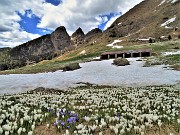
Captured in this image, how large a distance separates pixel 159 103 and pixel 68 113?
635 centimetres

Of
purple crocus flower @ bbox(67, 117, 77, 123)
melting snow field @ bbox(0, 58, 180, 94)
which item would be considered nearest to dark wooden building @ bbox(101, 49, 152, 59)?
melting snow field @ bbox(0, 58, 180, 94)

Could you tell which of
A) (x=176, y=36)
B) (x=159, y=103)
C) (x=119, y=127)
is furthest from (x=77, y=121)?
(x=176, y=36)

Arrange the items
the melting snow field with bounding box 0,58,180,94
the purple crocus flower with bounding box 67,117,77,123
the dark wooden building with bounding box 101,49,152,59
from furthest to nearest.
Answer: the dark wooden building with bounding box 101,49,152,59, the melting snow field with bounding box 0,58,180,94, the purple crocus flower with bounding box 67,117,77,123

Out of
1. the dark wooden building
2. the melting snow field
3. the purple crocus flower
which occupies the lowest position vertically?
the melting snow field

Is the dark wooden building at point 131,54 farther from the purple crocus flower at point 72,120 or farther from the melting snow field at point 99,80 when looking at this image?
the purple crocus flower at point 72,120

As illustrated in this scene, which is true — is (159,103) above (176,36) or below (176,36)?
below

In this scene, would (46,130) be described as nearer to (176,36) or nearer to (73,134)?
(73,134)

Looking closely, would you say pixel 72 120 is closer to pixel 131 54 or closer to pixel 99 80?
pixel 99 80

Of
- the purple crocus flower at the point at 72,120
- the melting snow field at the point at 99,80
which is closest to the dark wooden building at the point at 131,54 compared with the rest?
the melting snow field at the point at 99,80

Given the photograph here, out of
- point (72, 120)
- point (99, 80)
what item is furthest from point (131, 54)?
point (72, 120)

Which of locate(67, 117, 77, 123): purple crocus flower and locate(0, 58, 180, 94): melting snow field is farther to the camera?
locate(0, 58, 180, 94): melting snow field

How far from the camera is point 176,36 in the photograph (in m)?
184

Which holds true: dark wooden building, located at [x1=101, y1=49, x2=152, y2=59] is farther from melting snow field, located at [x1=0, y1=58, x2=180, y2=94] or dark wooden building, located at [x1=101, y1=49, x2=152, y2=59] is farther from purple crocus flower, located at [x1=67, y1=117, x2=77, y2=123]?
purple crocus flower, located at [x1=67, y1=117, x2=77, y2=123]

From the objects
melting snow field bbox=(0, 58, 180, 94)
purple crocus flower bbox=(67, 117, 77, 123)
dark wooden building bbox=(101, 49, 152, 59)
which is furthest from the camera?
dark wooden building bbox=(101, 49, 152, 59)
